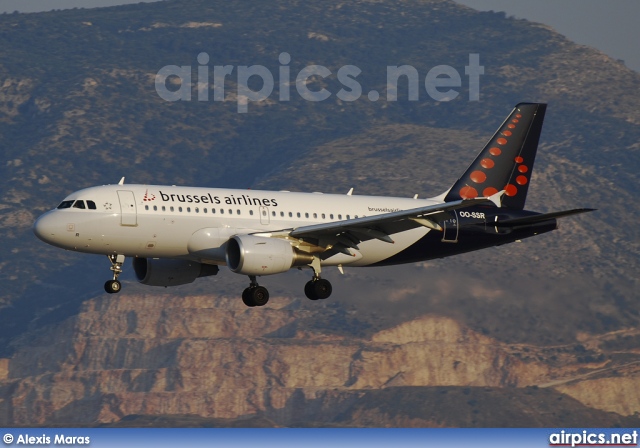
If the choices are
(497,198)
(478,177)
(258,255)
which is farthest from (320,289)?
(478,177)

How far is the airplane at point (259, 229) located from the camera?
65562 millimetres

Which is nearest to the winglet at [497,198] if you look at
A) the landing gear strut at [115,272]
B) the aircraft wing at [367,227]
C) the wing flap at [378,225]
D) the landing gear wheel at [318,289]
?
the aircraft wing at [367,227]

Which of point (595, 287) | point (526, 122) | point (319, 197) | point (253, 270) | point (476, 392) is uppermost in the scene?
point (595, 287)

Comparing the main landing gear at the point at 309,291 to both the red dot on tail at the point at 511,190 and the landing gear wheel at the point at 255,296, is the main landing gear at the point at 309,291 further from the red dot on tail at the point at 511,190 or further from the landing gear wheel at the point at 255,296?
the red dot on tail at the point at 511,190

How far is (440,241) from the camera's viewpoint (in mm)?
72812

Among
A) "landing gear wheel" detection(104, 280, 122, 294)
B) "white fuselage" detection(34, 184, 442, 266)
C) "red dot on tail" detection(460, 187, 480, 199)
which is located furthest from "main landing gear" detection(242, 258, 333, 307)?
"red dot on tail" detection(460, 187, 480, 199)

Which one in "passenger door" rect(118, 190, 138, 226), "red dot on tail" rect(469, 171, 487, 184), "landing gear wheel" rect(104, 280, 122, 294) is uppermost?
"red dot on tail" rect(469, 171, 487, 184)

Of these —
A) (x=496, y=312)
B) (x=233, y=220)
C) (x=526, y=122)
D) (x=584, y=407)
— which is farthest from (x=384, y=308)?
(x=233, y=220)

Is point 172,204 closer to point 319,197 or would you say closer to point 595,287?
point 319,197

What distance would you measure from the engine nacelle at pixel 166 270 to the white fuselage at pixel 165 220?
3.54m

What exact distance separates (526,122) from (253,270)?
2113 centimetres

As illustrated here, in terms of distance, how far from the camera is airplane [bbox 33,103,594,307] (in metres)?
65.6

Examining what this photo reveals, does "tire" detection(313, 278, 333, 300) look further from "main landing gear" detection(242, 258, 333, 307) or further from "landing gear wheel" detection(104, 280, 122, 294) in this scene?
"landing gear wheel" detection(104, 280, 122, 294)

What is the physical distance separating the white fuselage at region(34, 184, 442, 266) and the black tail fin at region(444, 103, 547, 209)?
11.0 m
